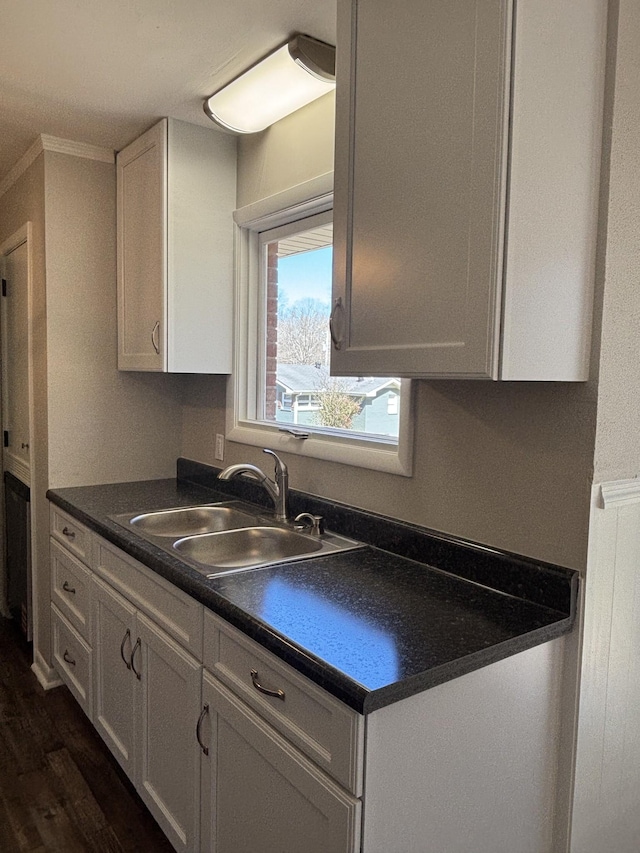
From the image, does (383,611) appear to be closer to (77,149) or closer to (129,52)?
(129,52)

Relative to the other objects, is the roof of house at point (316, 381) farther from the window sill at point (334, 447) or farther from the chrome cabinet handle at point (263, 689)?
the chrome cabinet handle at point (263, 689)

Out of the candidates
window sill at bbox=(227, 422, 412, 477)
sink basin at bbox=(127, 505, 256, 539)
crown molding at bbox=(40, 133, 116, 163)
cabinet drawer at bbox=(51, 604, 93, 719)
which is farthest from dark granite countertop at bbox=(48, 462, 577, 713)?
crown molding at bbox=(40, 133, 116, 163)

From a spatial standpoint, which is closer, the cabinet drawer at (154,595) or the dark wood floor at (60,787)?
the cabinet drawer at (154,595)

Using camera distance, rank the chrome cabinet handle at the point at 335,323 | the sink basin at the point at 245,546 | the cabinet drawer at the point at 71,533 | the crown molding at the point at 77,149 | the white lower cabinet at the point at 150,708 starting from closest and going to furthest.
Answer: the chrome cabinet handle at the point at 335,323
the white lower cabinet at the point at 150,708
the sink basin at the point at 245,546
the cabinet drawer at the point at 71,533
the crown molding at the point at 77,149

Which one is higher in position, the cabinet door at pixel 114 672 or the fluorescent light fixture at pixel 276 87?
the fluorescent light fixture at pixel 276 87

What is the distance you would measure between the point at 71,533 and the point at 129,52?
165 cm

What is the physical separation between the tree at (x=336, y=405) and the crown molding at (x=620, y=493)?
929 millimetres

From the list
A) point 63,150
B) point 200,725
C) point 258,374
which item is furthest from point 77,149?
point 200,725

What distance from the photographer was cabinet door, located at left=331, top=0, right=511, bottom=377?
3.84 feet

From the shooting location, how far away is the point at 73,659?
8.13 feet

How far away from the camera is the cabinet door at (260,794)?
1137 millimetres

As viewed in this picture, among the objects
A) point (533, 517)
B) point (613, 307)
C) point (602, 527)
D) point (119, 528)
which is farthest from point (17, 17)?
point (602, 527)

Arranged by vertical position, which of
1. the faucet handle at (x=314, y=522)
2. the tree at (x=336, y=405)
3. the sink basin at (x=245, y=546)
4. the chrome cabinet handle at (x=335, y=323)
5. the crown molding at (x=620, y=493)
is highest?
the chrome cabinet handle at (x=335, y=323)

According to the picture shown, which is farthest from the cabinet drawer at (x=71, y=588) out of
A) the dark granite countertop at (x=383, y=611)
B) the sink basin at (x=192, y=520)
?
the dark granite countertop at (x=383, y=611)
